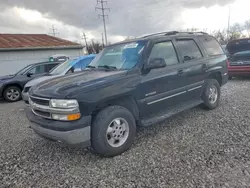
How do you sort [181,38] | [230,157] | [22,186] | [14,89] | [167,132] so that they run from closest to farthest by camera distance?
[22,186] → [230,157] → [167,132] → [181,38] → [14,89]

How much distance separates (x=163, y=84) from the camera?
12.4 feet

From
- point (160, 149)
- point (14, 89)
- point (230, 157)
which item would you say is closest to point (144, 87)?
point (160, 149)

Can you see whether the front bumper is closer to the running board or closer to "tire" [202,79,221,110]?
the running board

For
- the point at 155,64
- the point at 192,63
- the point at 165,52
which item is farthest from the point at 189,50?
the point at 155,64

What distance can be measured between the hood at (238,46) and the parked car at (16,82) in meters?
8.70

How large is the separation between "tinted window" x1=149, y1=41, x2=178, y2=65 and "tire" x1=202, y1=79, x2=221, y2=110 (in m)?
1.31

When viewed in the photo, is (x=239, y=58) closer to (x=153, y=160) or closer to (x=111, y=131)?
(x=153, y=160)

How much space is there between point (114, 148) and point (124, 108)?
652mm

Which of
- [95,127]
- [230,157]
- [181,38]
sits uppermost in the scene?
[181,38]

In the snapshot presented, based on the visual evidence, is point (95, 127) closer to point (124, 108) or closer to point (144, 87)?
point (124, 108)

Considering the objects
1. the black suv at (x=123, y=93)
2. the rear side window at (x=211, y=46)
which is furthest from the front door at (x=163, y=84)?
the rear side window at (x=211, y=46)

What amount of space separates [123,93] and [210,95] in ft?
9.36

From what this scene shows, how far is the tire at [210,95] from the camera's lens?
4.86 metres

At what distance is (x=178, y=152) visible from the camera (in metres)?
3.16
